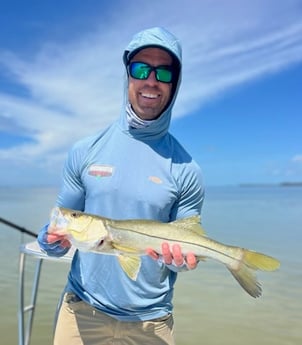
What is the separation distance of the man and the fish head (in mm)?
198

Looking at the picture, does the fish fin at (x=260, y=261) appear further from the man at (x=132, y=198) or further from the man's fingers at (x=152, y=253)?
the man's fingers at (x=152, y=253)

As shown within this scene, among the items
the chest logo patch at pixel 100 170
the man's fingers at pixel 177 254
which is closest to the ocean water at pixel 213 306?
the chest logo patch at pixel 100 170

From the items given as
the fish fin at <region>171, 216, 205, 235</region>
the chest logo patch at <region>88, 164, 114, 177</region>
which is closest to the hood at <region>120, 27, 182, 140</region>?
the chest logo patch at <region>88, 164, 114, 177</region>

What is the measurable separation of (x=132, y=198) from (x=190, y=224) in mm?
450

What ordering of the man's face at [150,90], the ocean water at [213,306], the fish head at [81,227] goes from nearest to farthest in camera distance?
1. the fish head at [81,227]
2. the man's face at [150,90]
3. the ocean water at [213,306]

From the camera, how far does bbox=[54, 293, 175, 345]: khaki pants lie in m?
3.16

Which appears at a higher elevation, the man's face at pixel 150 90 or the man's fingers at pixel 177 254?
the man's face at pixel 150 90

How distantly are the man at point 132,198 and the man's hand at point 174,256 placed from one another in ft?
0.13

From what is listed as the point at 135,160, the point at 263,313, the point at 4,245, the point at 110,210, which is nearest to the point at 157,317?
the point at 110,210

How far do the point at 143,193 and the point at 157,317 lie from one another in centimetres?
92

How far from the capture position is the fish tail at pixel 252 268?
9.21 feet

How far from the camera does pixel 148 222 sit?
112 inches

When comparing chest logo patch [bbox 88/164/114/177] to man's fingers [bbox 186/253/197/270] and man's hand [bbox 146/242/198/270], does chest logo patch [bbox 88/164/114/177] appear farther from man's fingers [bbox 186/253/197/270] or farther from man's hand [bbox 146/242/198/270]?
man's fingers [bbox 186/253/197/270]

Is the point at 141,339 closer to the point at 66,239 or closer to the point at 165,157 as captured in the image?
the point at 66,239
